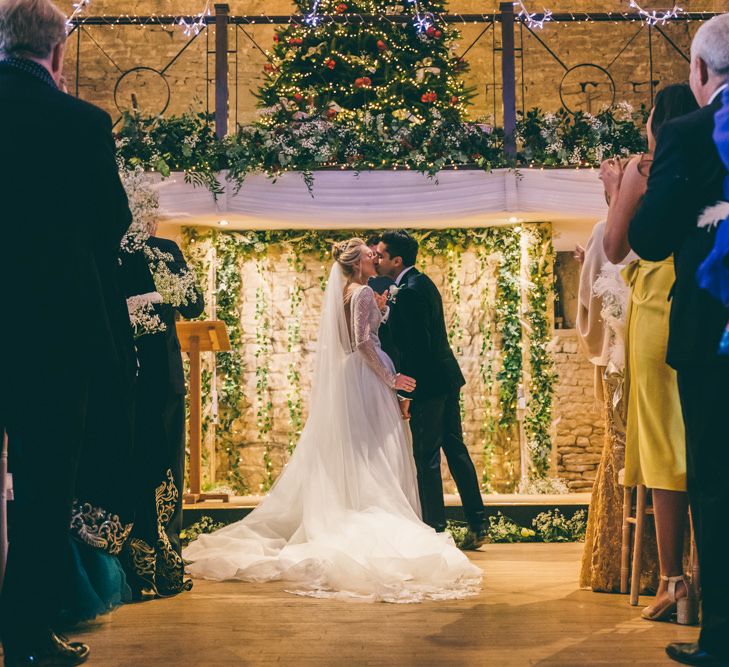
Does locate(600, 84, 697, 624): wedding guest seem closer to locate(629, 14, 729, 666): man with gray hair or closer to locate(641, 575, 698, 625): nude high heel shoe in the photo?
locate(641, 575, 698, 625): nude high heel shoe

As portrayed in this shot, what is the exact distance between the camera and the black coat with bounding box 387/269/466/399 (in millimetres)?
5422

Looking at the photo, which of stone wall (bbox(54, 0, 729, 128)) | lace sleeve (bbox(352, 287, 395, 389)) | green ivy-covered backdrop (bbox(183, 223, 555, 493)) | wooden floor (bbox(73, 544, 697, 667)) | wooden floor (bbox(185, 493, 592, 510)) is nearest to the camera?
wooden floor (bbox(73, 544, 697, 667))

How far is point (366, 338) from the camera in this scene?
16.6ft

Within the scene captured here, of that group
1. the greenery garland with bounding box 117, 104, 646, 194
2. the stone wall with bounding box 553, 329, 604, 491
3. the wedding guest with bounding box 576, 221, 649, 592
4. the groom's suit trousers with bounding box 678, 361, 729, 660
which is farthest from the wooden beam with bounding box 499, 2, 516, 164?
the groom's suit trousers with bounding box 678, 361, 729, 660

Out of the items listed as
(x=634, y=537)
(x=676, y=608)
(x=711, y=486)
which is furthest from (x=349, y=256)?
(x=711, y=486)

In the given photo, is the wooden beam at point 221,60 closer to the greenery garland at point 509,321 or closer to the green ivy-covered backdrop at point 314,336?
the green ivy-covered backdrop at point 314,336

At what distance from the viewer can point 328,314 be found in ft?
17.0

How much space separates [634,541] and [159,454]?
2.14m

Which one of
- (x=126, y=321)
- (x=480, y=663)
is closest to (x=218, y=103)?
(x=126, y=321)

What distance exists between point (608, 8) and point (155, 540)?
10404 millimetres

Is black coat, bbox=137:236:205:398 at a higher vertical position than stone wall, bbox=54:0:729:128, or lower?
lower

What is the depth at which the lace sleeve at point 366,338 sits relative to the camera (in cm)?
504

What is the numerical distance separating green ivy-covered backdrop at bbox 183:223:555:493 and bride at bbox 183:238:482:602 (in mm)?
3188

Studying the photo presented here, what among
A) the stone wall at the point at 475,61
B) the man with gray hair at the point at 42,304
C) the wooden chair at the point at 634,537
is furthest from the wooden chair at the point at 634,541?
the stone wall at the point at 475,61
